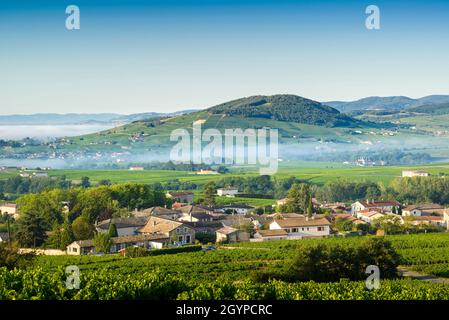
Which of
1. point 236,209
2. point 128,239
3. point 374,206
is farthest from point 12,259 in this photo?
point 374,206

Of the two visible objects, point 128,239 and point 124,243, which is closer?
point 124,243

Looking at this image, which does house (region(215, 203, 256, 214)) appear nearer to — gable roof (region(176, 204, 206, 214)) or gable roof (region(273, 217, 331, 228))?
gable roof (region(176, 204, 206, 214))

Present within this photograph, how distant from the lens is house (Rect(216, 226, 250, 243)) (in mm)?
49688

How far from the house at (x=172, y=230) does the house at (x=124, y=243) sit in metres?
0.75

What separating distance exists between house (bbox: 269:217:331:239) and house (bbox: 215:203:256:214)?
1457 centimetres

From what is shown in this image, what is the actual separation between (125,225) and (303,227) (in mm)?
14460

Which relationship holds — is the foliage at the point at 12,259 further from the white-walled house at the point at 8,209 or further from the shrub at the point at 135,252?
the white-walled house at the point at 8,209

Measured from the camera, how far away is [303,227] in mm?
53531

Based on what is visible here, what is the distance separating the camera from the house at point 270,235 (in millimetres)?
50719

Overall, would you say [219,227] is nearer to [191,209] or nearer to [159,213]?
[159,213]

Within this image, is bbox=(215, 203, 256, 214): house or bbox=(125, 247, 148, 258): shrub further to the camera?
bbox=(215, 203, 256, 214): house

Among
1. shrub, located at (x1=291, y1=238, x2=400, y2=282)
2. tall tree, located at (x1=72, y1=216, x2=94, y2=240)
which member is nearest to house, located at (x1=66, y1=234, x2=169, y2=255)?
tall tree, located at (x1=72, y1=216, x2=94, y2=240)

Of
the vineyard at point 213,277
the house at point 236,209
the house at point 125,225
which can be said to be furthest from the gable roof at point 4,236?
the house at point 236,209

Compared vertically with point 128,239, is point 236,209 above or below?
below
